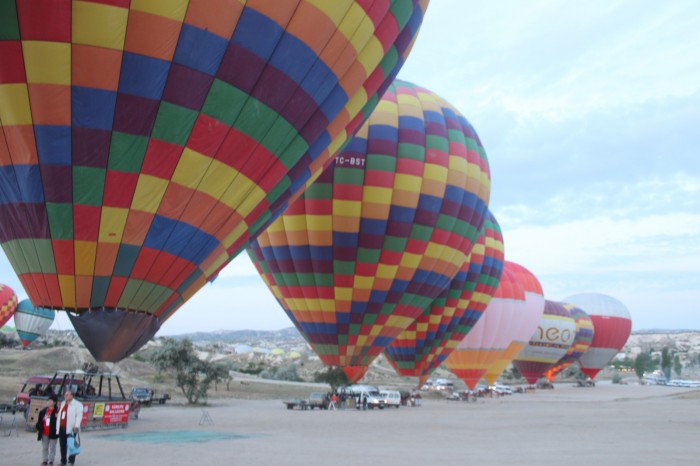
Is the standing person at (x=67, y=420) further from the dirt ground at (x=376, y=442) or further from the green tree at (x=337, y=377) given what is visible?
the green tree at (x=337, y=377)

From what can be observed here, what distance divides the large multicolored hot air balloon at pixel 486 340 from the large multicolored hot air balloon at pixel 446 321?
464 centimetres

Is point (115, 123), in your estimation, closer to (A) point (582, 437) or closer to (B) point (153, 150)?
(B) point (153, 150)

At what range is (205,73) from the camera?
8539mm

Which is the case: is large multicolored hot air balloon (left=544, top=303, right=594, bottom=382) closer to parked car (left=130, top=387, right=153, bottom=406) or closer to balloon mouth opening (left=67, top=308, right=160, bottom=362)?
parked car (left=130, top=387, right=153, bottom=406)

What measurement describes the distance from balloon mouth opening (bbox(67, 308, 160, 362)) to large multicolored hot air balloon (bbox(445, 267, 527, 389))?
24.8 meters

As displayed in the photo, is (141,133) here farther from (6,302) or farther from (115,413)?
(6,302)

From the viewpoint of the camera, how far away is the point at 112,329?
916 centimetres

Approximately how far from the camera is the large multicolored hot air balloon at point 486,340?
110 feet

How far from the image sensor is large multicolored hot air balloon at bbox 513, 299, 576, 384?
48250mm

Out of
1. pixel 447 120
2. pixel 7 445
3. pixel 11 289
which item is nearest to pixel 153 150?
pixel 7 445

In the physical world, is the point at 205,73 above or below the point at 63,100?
above

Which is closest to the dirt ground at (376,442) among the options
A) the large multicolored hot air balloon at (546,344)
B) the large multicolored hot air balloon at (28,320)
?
the large multicolored hot air balloon at (546,344)

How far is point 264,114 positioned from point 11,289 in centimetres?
4068

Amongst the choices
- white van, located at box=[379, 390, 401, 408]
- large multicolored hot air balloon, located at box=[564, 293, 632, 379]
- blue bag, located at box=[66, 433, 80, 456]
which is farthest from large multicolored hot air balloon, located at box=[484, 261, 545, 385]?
blue bag, located at box=[66, 433, 80, 456]
